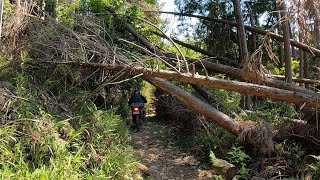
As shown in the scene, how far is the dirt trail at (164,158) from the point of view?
686cm

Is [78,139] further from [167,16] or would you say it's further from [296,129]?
[167,16]

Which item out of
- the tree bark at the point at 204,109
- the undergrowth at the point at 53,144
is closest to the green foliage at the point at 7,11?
the undergrowth at the point at 53,144

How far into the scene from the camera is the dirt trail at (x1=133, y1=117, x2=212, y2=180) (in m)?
6.86

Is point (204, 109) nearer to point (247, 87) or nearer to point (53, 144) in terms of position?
point (247, 87)

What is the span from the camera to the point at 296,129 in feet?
23.5

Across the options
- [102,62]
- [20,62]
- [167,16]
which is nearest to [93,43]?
[102,62]

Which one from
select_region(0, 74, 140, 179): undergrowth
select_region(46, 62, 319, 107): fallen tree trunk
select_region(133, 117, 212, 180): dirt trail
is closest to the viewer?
select_region(0, 74, 140, 179): undergrowth

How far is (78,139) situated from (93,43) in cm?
309

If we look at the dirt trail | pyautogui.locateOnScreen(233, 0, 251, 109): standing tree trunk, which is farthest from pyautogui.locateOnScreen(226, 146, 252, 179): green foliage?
pyautogui.locateOnScreen(233, 0, 251, 109): standing tree trunk

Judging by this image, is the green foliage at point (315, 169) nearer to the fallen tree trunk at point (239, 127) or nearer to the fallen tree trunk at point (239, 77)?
the fallen tree trunk at point (239, 127)

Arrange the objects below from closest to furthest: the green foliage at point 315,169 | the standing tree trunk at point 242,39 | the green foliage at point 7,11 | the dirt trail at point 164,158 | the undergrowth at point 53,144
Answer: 1. the undergrowth at point 53,144
2. the green foliage at point 315,169
3. the dirt trail at point 164,158
4. the green foliage at point 7,11
5. the standing tree trunk at point 242,39

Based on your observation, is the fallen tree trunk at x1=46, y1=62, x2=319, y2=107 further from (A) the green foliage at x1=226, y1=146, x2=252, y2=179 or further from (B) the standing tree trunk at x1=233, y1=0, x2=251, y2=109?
(B) the standing tree trunk at x1=233, y1=0, x2=251, y2=109

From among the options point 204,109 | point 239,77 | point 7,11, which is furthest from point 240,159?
point 7,11

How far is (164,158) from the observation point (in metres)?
7.81
